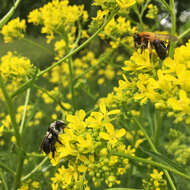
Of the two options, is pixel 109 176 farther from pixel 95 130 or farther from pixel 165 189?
pixel 165 189

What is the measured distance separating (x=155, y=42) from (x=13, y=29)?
1519 mm

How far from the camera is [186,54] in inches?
38.1

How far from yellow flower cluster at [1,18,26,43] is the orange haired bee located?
1.28 meters

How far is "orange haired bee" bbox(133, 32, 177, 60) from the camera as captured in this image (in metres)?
1.23

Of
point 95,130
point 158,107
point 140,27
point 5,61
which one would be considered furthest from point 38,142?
point 158,107

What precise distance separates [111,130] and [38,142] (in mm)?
2794

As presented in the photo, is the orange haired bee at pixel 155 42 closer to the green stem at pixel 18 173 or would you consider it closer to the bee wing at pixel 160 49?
the bee wing at pixel 160 49

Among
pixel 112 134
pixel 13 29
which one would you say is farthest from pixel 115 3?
pixel 13 29

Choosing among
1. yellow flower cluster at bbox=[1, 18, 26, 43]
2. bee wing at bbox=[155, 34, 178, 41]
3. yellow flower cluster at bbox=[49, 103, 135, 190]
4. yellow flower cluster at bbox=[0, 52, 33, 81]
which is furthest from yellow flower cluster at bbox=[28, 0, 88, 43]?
yellow flower cluster at bbox=[49, 103, 135, 190]

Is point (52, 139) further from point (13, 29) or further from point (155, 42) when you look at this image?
point (13, 29)

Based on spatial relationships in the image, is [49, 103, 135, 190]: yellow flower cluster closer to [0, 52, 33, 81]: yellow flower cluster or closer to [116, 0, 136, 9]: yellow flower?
[116, 0, 136, 9]: yellow flower

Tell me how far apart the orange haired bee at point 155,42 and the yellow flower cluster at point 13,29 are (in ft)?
Answer: 4.22

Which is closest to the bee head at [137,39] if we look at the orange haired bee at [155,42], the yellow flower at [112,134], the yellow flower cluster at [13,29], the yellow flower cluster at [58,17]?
the orange haired bee at [155,42]

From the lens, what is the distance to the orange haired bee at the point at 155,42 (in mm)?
1233
